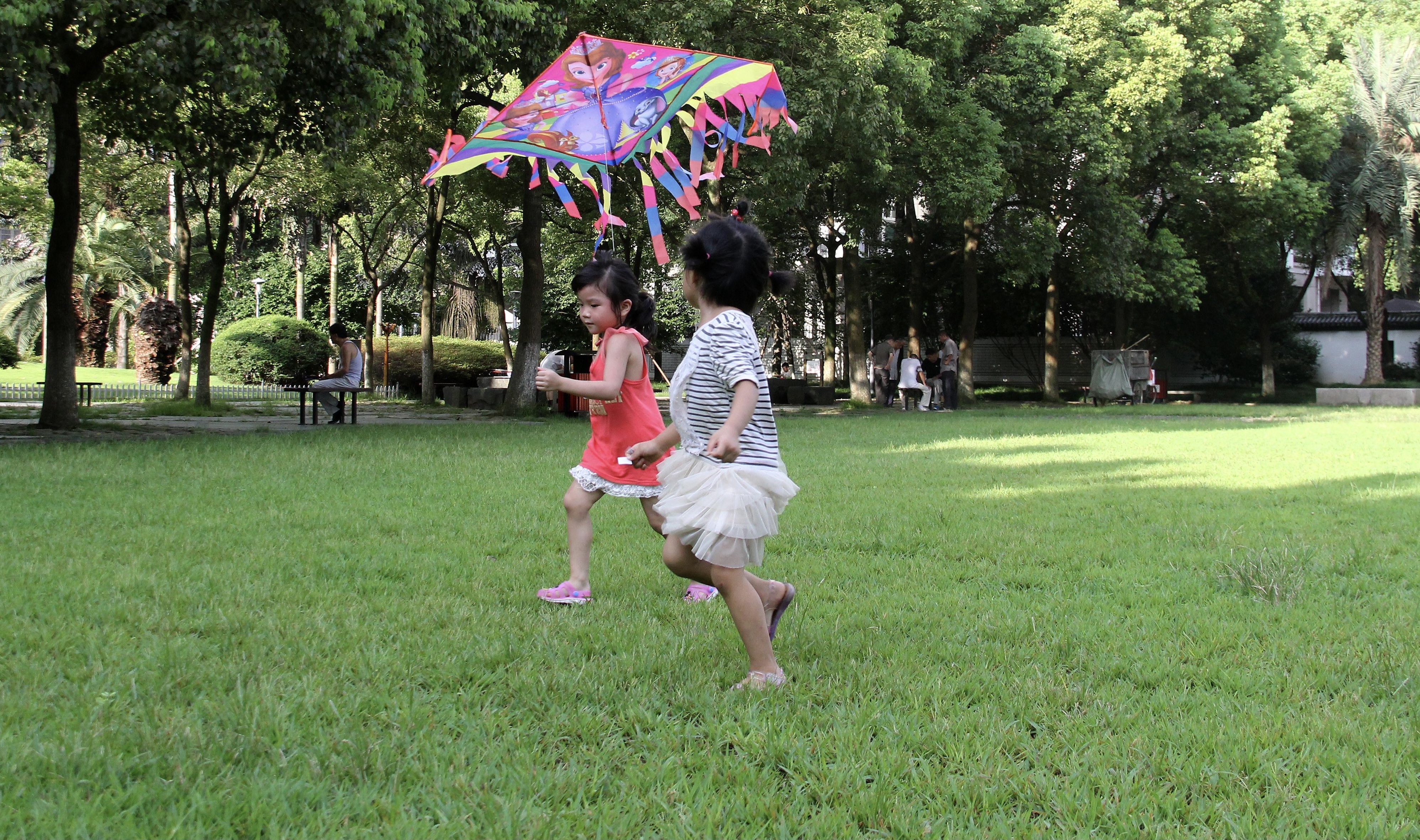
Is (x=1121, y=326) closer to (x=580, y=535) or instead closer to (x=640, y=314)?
(x=640, y=314)

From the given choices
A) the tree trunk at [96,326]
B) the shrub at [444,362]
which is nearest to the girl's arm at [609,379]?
the shrub at [444,362]

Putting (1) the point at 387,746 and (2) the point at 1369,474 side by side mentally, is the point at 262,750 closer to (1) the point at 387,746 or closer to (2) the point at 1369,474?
(1) the point at 387,746

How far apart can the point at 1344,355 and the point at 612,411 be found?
40488 millimetres

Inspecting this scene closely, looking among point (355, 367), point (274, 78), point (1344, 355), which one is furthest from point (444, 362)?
point (1344, 355)

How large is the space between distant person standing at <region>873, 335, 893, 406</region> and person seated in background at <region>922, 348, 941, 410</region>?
5.50 ft

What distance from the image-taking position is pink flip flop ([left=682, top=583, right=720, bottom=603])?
15.3 ft

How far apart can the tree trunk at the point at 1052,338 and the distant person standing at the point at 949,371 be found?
4435mm

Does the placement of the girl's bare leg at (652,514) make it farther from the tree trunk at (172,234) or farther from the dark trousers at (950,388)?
the dark trousers at (950,388)

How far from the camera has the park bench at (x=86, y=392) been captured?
18.3 metres

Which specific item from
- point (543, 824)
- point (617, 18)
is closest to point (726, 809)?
point (543, 824)

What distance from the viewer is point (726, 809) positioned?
247 cm

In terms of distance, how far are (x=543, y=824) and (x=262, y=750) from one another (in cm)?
Answer: 85

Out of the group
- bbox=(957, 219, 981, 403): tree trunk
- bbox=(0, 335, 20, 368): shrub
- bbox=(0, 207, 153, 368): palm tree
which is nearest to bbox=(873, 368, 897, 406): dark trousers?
bbox=(957, 219, 981, 403): tree trunk

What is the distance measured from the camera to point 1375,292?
29750mm
